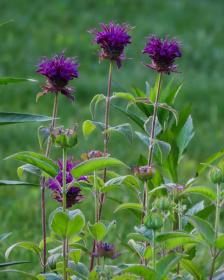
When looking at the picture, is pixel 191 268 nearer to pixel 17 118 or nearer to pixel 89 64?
pixel 17 118

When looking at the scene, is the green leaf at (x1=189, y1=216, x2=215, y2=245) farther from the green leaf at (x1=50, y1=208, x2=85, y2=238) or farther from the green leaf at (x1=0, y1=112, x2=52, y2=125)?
the green leaf at (x1=0, y1=112, x2=52, y2=125)

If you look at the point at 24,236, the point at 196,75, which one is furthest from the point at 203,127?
the point at 24,236

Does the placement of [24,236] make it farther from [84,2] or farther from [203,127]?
[84,2]

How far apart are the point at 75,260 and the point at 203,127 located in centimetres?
286

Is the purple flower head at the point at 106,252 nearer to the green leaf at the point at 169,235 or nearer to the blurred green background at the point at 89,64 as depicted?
the green leaf at the point at 169,235

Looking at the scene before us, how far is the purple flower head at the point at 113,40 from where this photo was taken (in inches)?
69.3

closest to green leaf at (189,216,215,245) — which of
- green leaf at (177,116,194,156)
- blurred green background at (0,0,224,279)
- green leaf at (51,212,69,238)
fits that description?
green leaf at (51,212,69,238)

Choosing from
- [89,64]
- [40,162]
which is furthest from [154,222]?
[89,64]

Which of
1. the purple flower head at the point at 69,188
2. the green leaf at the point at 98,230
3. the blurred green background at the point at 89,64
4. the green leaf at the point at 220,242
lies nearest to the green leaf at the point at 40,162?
the purple flower head at the point at 69,188

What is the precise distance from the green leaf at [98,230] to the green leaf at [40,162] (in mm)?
138

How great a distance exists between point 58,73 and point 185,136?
0.40m

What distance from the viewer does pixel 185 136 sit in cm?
194

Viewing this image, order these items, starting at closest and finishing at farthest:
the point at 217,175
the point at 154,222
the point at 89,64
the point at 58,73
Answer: the point at 154,222
the point at 217,175
the point at 58,73
the point at 89,64

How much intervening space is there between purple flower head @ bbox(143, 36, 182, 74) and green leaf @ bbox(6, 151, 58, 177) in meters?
0.32
